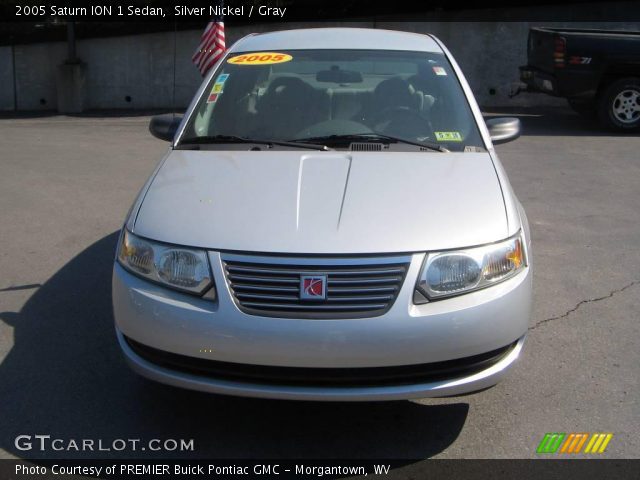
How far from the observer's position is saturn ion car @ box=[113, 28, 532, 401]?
3141 millimetres

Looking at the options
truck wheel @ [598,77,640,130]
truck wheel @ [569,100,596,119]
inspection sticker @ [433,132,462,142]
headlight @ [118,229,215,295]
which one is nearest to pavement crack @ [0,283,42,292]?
headlight @ [118,229,215,295]

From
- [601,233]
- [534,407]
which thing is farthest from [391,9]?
[534,407]

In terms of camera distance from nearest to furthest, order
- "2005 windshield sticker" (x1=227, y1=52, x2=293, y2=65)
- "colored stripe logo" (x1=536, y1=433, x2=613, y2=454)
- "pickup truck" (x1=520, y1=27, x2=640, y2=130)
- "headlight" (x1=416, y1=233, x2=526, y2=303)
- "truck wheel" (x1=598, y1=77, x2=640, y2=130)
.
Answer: "headlight" (x1=416, y1=233, x2=526, y2=303) < "colored stripe logo" (x1=536, y1=433, x2=613, y2=454) < "2005 windshield sticker" (x1=227, y1=52, x2=293, y2=65) < "pickup truck" (x1=520, y1=27, x2=640, y2=130) < "truck wheel" (x1=598, y1=77, x2=640, y2=130)

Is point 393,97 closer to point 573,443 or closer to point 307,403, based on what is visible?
point 307,403

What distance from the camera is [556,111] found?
52.0ft

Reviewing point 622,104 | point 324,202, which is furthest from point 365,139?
point 622,104

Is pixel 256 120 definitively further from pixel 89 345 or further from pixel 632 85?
pixel 632 85

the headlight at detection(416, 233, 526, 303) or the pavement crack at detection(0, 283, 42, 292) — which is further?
the pavement crack at detection(0, 283, 42, 292)

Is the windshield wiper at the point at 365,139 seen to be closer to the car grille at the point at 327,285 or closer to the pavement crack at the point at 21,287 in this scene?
the car grille at the point at 327,285

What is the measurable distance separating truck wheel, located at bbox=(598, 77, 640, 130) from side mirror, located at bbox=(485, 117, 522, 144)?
862 cm

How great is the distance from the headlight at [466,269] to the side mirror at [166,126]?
2220mm

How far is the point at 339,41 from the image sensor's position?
5195 mm

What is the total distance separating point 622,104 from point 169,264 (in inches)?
439

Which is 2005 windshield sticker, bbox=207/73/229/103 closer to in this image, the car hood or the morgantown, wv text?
the car hood
